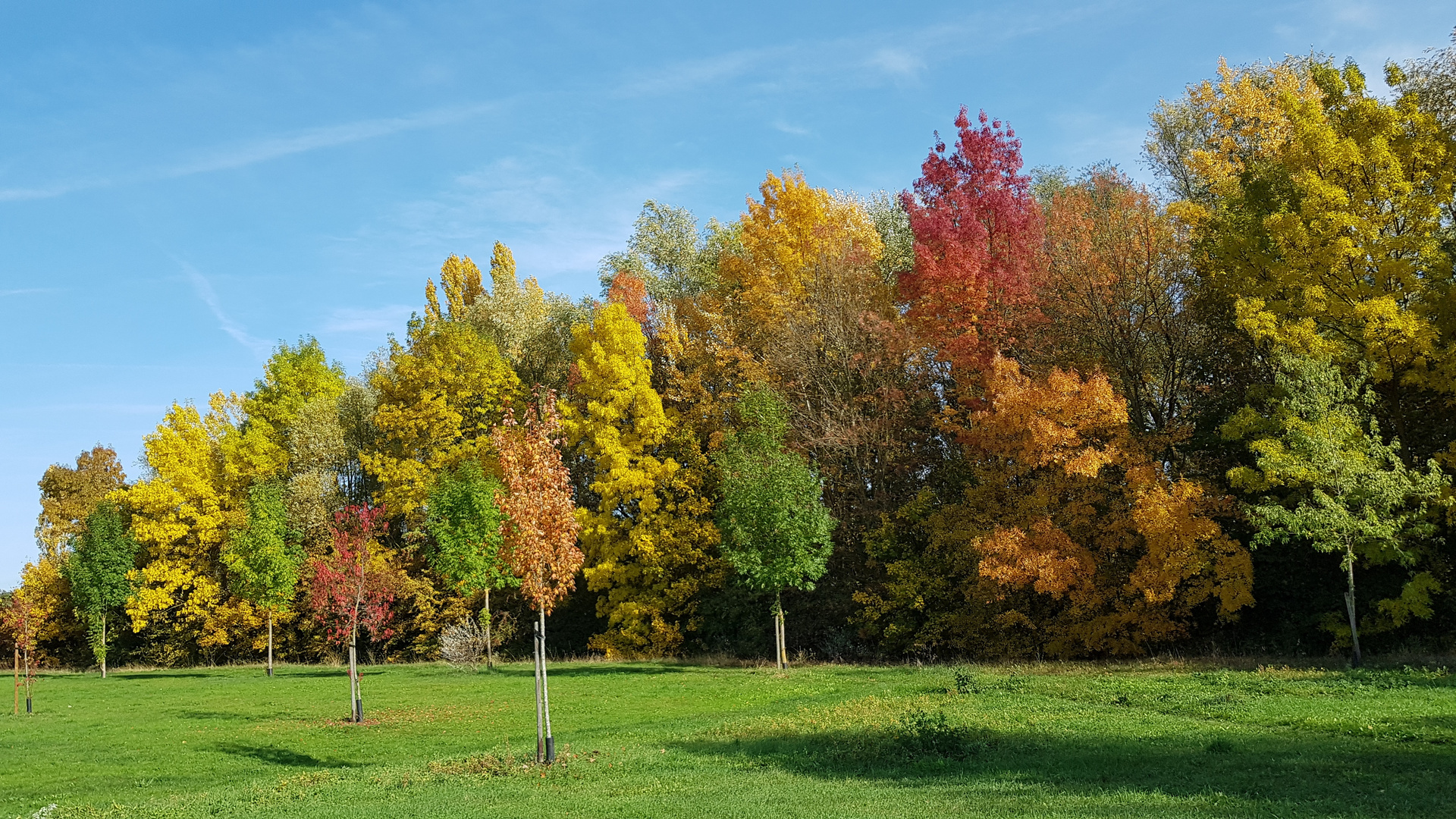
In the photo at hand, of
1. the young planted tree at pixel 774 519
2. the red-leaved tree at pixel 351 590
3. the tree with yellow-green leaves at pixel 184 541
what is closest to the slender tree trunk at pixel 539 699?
the red-leaved tree at pixel 351 590

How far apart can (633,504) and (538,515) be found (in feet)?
81.4

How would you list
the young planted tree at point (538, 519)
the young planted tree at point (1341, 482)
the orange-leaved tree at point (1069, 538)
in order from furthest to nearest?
the orange-leaved tree at point (1069, 538) → the young planted tree at point (1341, 482) → the young planted tree at point (538, 519)

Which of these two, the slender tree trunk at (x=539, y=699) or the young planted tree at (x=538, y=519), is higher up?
the young planted tree at (x=538, y=519)

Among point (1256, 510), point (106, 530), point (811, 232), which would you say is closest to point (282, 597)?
point (106, 530)

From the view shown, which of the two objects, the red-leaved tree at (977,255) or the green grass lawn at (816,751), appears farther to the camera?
the red-leaved tree at (977,255)

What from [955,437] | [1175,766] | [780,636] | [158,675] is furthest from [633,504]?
[1175,766]

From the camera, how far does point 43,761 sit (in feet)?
59.6

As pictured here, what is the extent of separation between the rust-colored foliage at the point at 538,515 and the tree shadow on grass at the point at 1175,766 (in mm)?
3761

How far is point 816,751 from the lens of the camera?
1505cm

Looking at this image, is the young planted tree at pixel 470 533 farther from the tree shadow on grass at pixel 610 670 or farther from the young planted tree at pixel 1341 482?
the young planted tree at pixel 1341 482

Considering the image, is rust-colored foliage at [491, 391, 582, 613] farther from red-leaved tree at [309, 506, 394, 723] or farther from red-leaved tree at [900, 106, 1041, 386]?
red-leaved tree at [900, 106, 1041, 386]

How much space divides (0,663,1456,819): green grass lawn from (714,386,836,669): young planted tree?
13.9ft

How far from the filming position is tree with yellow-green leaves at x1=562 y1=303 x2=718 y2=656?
38.1 m

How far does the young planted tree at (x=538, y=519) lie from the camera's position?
15.3 meters
